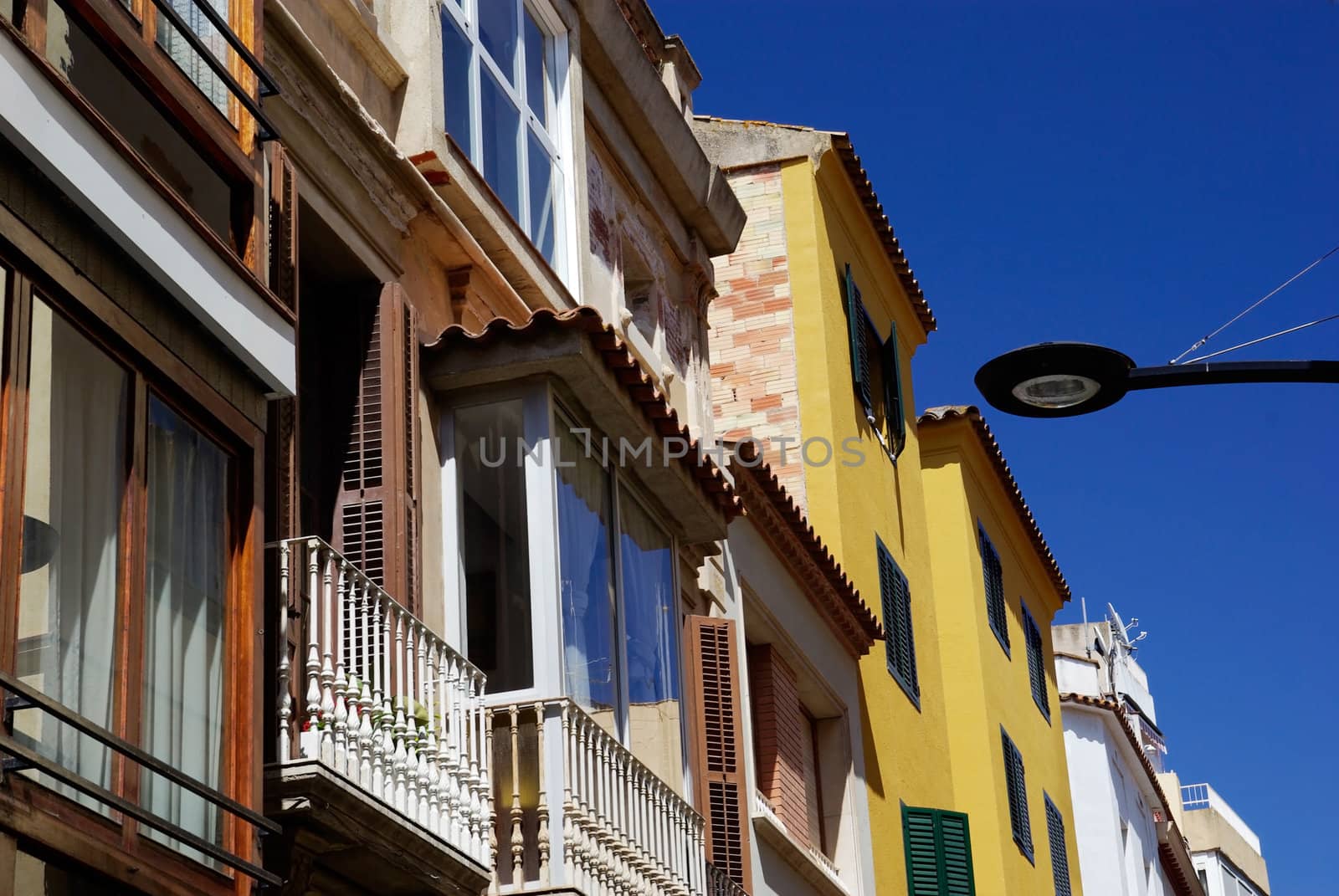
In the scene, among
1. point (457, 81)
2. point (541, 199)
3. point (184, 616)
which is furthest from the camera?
point (541, 199)

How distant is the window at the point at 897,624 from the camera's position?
2061 cm

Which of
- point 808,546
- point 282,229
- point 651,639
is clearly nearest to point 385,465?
point 282,229

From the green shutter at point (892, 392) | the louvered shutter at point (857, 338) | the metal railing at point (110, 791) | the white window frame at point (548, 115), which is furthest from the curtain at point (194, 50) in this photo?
the green shutter at point (892, 392)

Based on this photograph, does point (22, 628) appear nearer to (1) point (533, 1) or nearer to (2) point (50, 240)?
(2) point (50, 240)

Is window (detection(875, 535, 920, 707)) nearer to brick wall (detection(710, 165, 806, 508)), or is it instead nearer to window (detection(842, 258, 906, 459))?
window (detection(842, 258, 906, 459))

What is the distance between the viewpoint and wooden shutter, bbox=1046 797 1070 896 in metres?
27.2

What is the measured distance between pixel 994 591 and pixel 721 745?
12.9m

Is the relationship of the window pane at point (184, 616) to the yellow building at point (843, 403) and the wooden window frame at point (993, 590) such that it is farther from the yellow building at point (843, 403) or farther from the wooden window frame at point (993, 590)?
the wooden window frame at point (993, 590)

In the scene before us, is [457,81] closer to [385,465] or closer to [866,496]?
[385,465]

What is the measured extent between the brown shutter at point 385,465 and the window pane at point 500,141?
6.59 feet

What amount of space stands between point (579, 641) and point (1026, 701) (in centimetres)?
1740

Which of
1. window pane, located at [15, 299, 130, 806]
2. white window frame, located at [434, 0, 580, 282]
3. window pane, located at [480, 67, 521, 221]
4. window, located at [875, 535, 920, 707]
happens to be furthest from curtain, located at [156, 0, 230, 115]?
window, located at [875, 535, 920, 707]

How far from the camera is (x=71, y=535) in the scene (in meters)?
6.96

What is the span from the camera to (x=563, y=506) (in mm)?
11195
